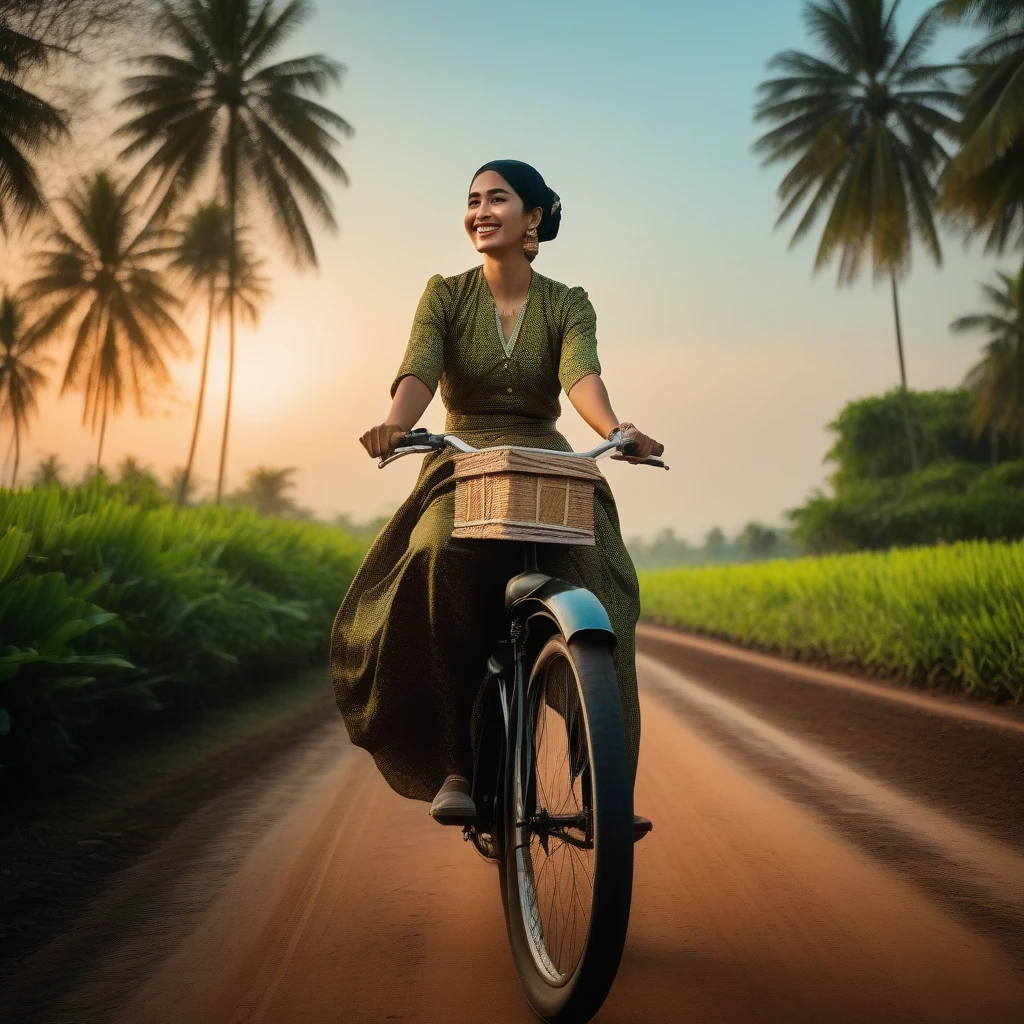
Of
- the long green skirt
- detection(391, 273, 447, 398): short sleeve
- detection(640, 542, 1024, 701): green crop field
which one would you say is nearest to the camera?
the long green skirt

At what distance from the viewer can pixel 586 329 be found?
3.46m

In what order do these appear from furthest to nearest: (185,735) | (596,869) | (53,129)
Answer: (53,129)
(185,735)
(596,869)

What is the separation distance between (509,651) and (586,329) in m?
1.04

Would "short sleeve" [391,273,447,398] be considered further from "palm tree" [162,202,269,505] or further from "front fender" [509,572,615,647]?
"palm tree" [162,202,269,505]

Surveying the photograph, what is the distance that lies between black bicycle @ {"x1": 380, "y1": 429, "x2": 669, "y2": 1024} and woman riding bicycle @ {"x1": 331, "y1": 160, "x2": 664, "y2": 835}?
0.14 m

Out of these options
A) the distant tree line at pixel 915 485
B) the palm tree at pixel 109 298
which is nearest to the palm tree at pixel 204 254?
the palm tree at pixel 109 298

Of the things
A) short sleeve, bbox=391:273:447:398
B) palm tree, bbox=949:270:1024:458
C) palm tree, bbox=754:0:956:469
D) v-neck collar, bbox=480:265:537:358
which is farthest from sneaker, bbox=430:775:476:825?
palm tree, bbox=949:270:1024:458

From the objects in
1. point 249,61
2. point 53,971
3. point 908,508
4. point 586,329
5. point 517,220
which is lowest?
point 53,971

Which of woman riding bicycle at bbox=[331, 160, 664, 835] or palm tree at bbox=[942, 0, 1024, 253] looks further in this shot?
palm tree at bbox=[942, 0, 1024, 253]

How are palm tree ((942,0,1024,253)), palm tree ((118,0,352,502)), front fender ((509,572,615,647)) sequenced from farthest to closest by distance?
palm tree ((118,0,352,502)) < palm tree ((942,0,1024,253)) < front fender ((509,572,615,647))

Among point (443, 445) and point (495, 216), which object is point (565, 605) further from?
point (495, 216)

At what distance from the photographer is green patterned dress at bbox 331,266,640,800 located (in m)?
3.29

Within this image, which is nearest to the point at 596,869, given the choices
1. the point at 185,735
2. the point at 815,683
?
the point at 185,735

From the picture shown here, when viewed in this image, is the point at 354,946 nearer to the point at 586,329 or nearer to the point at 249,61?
the point at 586,329
